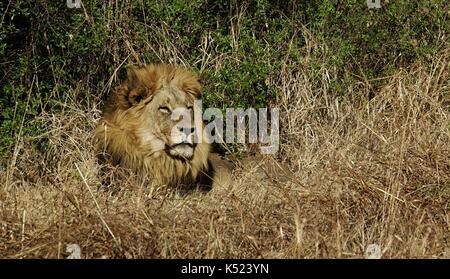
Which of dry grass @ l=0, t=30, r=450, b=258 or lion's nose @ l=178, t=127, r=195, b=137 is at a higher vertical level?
lion's nose @ l=178, t=127, r=195, b=137

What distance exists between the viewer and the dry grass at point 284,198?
454 cm

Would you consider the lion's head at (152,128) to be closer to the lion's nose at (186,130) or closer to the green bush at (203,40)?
the lion's nose at (186,130)

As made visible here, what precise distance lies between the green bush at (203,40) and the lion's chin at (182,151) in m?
0.75

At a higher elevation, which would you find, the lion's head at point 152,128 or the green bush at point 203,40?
the green bush at point 203,40

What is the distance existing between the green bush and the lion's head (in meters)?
0.64

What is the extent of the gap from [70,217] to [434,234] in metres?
1.90

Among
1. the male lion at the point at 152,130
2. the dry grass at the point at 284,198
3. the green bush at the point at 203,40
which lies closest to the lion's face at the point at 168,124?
the male lion at the point at 152,130

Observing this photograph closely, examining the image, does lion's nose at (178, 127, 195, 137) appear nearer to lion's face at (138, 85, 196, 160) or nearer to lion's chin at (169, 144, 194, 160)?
lion's face at (138, 85, 196, 160)

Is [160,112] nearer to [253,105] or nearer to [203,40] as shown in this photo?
[253,105]

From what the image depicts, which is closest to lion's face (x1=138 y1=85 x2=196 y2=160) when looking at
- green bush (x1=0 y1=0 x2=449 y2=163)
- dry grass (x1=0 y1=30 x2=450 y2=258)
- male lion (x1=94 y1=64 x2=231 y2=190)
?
male lion (x1=94 y1=64 x2=231 y2=190)

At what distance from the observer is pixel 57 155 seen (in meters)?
6.42

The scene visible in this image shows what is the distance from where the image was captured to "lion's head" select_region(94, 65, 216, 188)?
19.9 feet

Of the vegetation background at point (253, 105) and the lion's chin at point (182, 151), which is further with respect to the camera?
the lion's chin at point (182, 151)

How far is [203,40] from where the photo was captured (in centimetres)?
724
